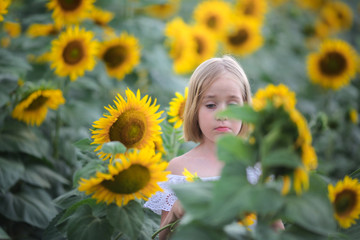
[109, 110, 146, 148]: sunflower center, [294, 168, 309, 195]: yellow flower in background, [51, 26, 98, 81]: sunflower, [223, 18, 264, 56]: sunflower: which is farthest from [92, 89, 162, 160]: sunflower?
[223, 18, 264, 56]: sunflower

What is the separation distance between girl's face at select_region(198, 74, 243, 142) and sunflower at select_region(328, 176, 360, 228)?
0.94 ft

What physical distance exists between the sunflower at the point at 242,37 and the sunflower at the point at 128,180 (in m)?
1.92

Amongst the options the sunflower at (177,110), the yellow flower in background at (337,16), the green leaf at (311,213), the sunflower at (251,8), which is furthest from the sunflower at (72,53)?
the yellow flower in background at (337,16)

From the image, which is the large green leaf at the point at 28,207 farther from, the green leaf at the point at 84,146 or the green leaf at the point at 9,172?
the green leaf at the point at 84,146

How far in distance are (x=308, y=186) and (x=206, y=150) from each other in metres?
0.37

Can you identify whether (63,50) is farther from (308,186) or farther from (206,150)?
(308,186)

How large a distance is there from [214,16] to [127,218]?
2.08 metres

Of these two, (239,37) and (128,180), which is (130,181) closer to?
(128,180)

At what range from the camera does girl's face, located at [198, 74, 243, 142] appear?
0.83 m

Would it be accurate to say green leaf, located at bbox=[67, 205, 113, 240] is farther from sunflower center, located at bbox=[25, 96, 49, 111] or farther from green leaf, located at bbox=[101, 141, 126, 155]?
sunflower center, located at bbox=[25, 96, 49, 111]

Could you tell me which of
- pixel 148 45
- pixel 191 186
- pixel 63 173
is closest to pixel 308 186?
pixel 191 186

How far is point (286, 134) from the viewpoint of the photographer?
0.50 m

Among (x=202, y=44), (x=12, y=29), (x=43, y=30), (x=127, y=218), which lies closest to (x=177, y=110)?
(x=127, y=218)

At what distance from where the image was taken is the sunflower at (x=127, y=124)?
0.79 meters
